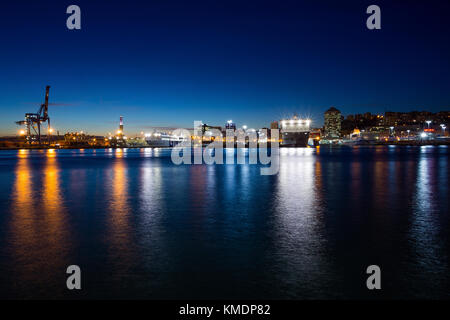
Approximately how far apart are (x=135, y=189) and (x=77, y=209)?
5.26 m

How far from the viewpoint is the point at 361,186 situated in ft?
57.9

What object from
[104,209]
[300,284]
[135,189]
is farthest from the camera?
[135,189]

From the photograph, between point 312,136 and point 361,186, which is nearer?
point 361,186

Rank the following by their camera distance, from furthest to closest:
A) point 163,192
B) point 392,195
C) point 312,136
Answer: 1. point 312,136
2. point 163,192
3. point 392,195
